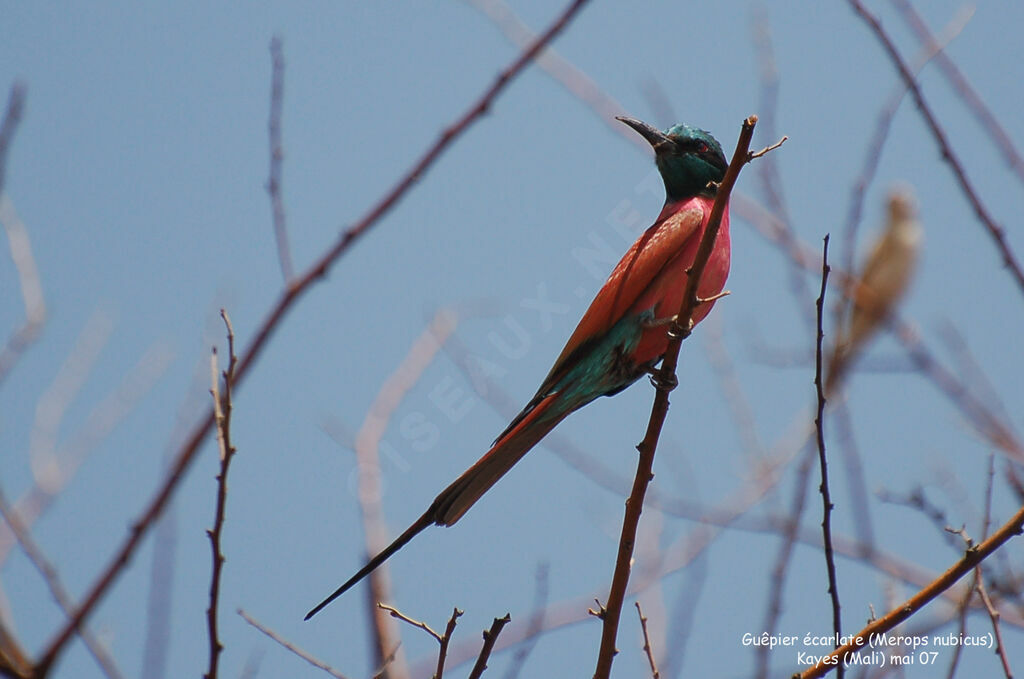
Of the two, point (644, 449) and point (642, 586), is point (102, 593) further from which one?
point (642, 586)

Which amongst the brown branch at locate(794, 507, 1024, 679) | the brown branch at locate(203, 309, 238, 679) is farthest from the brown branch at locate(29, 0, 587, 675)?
the brown branch at locate(794, 507, 1024, 679)

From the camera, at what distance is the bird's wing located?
3.51m

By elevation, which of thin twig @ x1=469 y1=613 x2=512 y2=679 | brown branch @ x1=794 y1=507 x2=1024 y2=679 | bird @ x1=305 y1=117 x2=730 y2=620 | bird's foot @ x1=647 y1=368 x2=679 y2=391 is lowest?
thin twig @ x1=469 y1=613 x2=512 y2=679

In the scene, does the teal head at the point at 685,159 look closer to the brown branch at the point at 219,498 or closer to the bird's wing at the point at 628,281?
the bird's wing at the point at 628,281

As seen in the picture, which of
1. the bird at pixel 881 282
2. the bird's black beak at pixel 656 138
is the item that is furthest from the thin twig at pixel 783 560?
the bird's black beak at pixel 656 138

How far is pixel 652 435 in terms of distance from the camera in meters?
2.63

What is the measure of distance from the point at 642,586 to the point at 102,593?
2.18 meters

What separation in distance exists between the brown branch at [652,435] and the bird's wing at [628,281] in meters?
0.65

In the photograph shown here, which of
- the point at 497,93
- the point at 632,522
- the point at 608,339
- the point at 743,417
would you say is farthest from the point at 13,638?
the point at 743,417

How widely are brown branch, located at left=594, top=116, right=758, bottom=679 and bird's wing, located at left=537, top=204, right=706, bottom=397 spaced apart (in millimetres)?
646

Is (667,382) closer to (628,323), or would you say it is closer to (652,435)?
(652,435)

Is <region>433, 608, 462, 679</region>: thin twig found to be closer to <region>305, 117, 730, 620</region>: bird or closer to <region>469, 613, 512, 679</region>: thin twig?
<region>469, 613, 512, 679</region>: thin twig

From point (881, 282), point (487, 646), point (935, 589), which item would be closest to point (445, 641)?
point (487, 646)

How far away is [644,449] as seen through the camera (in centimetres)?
260
